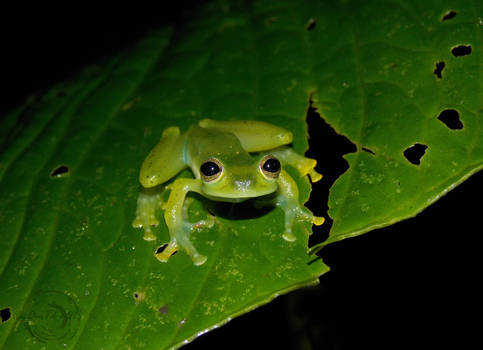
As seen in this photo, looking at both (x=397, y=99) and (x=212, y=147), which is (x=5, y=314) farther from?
(x=397, y=99)

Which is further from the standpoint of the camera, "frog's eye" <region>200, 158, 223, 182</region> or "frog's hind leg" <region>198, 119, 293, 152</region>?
"frog's hind leg" <region>198, 119, 293, 152</region>

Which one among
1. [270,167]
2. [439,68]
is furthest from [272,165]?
[439,68]

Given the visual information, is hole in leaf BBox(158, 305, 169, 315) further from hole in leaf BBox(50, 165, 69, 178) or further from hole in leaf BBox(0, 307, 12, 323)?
hole in leaf BBox(50, 165, 69, 178)

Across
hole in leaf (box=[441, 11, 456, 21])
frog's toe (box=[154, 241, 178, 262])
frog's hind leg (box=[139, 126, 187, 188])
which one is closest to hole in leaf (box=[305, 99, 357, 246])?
frog's toe (box=[154, 241, 178, 262])

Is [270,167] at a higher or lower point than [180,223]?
higher

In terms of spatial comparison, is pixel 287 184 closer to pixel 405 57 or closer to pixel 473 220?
pixel 405 57

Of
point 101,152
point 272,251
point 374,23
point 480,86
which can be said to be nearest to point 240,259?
point 272,251

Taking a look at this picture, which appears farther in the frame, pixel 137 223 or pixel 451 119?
pixel 137 223

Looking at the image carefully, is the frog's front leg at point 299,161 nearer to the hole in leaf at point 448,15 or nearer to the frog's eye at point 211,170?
the frog's eye at point 211,170
